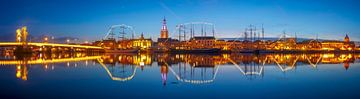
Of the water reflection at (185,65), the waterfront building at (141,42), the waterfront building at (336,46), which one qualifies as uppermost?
the waterfront building at (141,42)

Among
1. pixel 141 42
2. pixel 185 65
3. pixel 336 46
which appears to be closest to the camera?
pixel 185 65

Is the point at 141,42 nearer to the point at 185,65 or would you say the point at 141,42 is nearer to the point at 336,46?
the point at 336,46

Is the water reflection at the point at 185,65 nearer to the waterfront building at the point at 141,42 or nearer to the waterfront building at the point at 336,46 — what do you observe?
the waterfront building at the point at 141,42

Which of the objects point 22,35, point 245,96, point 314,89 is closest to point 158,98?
point 245,96

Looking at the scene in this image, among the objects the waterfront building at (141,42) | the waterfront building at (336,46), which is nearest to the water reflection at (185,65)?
the waterfront building at (141,42)

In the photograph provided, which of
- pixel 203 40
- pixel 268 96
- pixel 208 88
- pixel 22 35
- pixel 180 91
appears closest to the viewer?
pixel 268 96

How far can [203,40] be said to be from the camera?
132875mm

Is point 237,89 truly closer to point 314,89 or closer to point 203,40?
point 314,89

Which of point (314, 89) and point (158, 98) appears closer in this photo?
point (158, 98)

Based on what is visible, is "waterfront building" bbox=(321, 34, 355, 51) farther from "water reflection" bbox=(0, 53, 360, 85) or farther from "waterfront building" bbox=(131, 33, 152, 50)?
"water reflection" bbox=(0, 53, 360, 85)

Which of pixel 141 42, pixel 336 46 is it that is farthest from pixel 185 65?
pixel 336 46

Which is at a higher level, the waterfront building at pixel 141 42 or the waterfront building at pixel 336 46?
the waterfront building at pixel 141 42

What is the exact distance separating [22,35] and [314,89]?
88178 millimetres

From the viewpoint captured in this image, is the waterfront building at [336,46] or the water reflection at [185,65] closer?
the water reflection at [185,65]
